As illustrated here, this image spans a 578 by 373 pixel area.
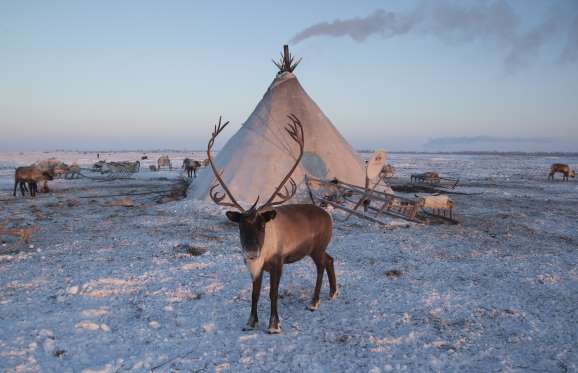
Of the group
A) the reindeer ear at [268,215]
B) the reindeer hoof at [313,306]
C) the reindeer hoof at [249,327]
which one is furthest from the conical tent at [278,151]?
the reindeer ear at [268,215]

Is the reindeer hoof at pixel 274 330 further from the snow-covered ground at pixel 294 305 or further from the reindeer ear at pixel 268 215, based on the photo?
the reindeer ear at pixel 268 215

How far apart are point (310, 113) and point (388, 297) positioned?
11.1 metres

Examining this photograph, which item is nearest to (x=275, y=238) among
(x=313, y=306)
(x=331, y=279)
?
(x=313, y=306)

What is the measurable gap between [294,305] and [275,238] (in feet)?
4.65

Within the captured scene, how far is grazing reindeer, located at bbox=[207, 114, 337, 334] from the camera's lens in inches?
172

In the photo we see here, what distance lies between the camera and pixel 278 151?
47.3 ft

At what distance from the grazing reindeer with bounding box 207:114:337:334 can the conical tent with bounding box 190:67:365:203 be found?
7.74 m

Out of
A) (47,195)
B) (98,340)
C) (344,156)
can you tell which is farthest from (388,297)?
(47,195)

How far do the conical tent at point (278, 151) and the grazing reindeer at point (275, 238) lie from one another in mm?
7737

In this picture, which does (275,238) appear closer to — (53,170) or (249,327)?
(249,327)

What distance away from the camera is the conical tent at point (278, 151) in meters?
13.8

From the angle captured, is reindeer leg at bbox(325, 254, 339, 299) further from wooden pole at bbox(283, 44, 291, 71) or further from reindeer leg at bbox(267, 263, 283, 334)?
wooden pole at bbox(283, 44, 291, 71)

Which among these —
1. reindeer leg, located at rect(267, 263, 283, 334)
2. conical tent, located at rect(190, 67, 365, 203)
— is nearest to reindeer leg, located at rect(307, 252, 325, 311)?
reindeer leg, located at rect(267, 263, 283, 334)

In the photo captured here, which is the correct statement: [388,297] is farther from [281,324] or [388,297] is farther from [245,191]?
[245,191]
